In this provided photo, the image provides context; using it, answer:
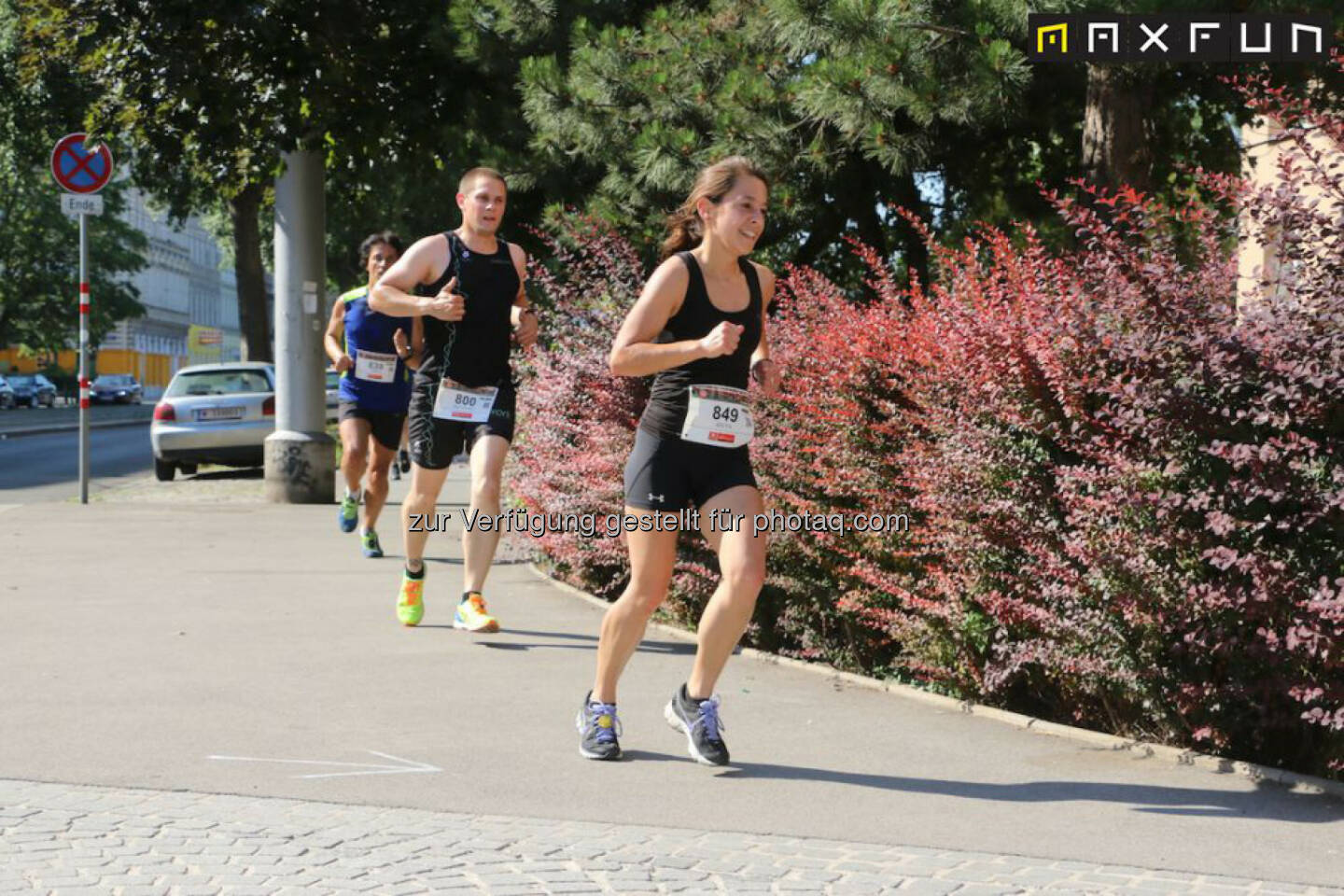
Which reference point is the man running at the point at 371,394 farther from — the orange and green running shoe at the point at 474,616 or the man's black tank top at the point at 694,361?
the man's black tank top at the point at 694,361

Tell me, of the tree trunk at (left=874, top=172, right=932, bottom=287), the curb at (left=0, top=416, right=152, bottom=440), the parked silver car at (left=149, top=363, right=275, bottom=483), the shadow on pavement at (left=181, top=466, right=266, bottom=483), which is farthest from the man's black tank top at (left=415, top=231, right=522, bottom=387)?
the curb at (left=0, top=416, right=152, bottom=440)

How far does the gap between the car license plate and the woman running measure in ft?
53.1

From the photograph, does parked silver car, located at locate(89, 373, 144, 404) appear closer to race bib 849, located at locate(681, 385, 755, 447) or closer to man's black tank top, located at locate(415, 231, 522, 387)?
man's black tank top, located at locate(415, 231, 522, 387)

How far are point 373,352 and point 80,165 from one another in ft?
24.1

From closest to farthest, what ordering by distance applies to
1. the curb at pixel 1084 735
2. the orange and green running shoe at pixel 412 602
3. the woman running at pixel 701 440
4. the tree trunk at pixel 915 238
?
the curb at pixel 1084 735, the woman running at pixel 701 440, the orange and green running shoe at pixel 412 602, the tree trunk at pixel 915 238

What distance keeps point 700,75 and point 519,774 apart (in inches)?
315

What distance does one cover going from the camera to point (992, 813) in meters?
4.96

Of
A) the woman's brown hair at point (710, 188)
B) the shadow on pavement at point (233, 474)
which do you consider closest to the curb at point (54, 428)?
the shadow on pavement at point (233, 474)

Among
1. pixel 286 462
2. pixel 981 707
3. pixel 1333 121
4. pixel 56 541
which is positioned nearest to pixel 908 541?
pixel 981 707

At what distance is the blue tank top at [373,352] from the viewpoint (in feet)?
35.6

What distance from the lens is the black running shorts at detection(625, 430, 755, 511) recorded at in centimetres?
554

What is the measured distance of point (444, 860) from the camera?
4.41 metres

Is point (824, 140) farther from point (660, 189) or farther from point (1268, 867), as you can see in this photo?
point (1268, 867)

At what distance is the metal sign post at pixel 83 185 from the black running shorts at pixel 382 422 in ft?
19.9
